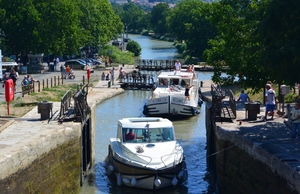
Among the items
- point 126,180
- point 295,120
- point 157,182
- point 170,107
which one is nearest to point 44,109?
point 126,180

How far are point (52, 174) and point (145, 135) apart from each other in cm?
468

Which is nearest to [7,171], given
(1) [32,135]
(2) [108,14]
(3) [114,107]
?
(1) [32,135]

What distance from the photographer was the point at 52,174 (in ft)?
81.6

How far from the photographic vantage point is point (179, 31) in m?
123

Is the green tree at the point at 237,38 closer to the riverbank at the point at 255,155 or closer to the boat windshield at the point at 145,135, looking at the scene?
the riverbank at the point at 255,155

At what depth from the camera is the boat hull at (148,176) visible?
26.3m

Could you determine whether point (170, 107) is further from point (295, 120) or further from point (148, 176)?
point (295, 120)

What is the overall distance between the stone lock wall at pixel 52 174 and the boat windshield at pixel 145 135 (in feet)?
6.74

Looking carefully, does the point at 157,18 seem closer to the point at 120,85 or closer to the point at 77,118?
the point at 120,85

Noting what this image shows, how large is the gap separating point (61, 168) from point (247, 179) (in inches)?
277

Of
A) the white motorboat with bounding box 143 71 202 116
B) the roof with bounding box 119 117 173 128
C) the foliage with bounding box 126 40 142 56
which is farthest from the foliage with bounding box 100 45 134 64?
the roof with bounding box 119 117 173 128

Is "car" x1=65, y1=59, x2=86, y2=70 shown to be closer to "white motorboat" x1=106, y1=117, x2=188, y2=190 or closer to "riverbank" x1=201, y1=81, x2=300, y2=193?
"riverbank" x1=201, y1=81, x2=300, y2=193

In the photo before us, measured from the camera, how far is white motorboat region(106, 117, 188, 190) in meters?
26.3

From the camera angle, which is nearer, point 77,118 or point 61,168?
point 61,168
